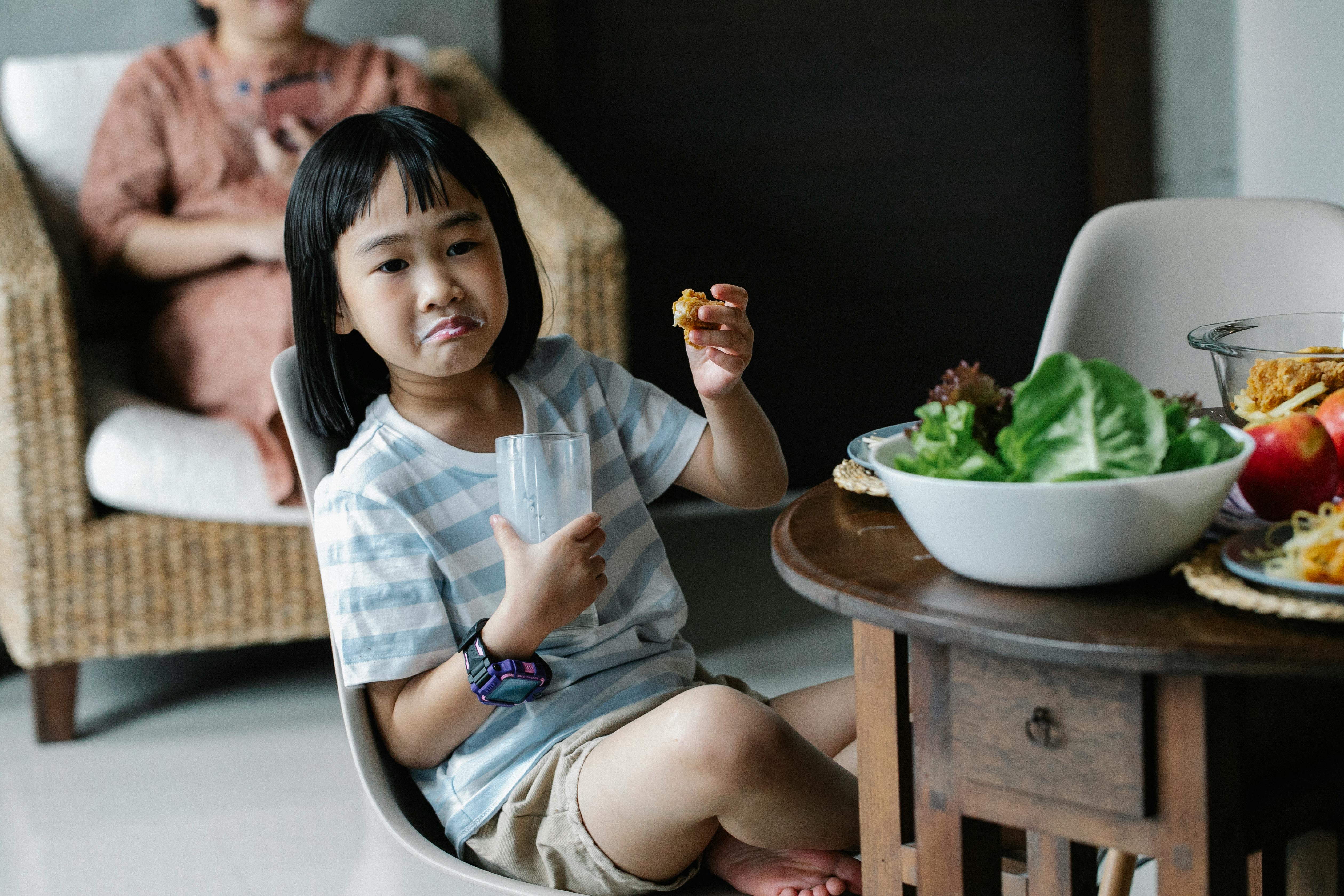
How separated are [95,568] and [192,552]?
13cm

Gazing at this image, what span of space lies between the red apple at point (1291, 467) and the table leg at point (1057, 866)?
8.1 inches

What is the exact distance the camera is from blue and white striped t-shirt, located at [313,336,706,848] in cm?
88

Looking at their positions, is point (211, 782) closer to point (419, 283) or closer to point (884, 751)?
point (419, 283)

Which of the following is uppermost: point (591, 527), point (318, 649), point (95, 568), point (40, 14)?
point (40, 14)

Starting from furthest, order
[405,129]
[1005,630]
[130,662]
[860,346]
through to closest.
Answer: [860,346] < [130,662] < [405,129] < [1005,630]

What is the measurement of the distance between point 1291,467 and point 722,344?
0.36m

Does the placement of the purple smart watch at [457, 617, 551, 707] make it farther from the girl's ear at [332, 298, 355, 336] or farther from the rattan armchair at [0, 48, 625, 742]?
the rattan armchair at [0, 48, 625, 742]

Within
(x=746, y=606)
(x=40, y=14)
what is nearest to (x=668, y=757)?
(x=746, y=606)

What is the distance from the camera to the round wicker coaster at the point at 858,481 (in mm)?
789

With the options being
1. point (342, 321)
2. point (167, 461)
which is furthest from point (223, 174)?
point (342, 321)

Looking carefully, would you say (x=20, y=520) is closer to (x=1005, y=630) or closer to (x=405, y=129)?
(x=405, y=129)

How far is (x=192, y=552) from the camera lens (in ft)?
5.94

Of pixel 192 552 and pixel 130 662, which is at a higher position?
pixel 192 552

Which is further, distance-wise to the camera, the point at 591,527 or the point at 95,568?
the point at 95,568
